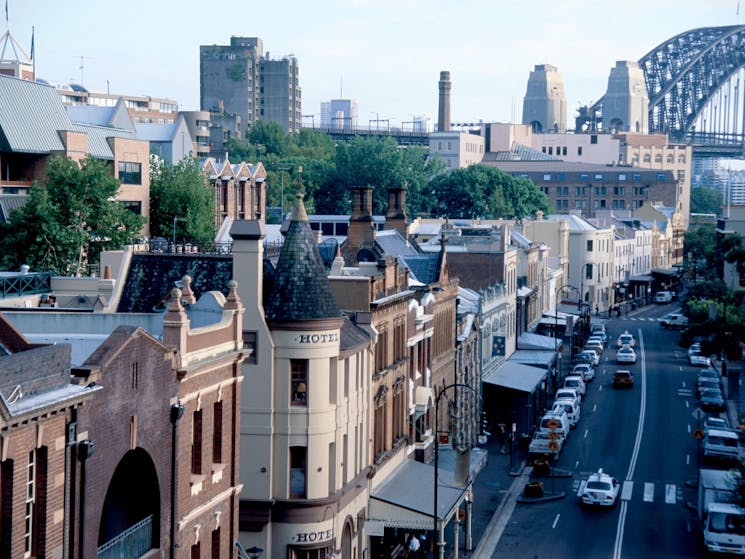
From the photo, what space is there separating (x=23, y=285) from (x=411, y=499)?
16.6 metres

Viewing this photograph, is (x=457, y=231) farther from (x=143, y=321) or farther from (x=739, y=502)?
(x=143, y=321)

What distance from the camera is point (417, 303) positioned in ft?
196

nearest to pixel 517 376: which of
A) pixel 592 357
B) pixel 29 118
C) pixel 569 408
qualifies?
pixel 569 408

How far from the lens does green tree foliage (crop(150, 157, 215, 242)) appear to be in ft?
338

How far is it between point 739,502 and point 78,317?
85.3 ft

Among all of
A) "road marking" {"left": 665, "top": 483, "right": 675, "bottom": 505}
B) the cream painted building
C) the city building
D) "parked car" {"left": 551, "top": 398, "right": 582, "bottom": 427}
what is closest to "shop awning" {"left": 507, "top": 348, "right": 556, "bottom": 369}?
"parked car" {"left": 551, "top": 398, "right": 582, "bottom": 427}

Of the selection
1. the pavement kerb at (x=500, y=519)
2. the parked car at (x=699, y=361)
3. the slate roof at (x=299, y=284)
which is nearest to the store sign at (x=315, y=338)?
the slate roof at (x=299, y=284)

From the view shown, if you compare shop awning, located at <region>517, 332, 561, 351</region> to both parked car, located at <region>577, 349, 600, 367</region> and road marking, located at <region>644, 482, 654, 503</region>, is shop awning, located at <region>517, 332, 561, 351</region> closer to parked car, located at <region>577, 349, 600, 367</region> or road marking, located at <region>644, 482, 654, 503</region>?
parked car, located at <region>577, 349, 600, 367</region>

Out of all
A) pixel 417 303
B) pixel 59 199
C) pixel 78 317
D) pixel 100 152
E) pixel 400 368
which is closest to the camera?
pixel 78 317

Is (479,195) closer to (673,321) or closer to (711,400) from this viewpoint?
(673,321)

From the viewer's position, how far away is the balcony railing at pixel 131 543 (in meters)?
29.2

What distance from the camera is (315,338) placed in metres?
43.2

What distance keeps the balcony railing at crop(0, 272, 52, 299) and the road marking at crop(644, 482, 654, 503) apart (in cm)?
3001

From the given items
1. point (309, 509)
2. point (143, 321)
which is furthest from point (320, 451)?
point (143, 321)
